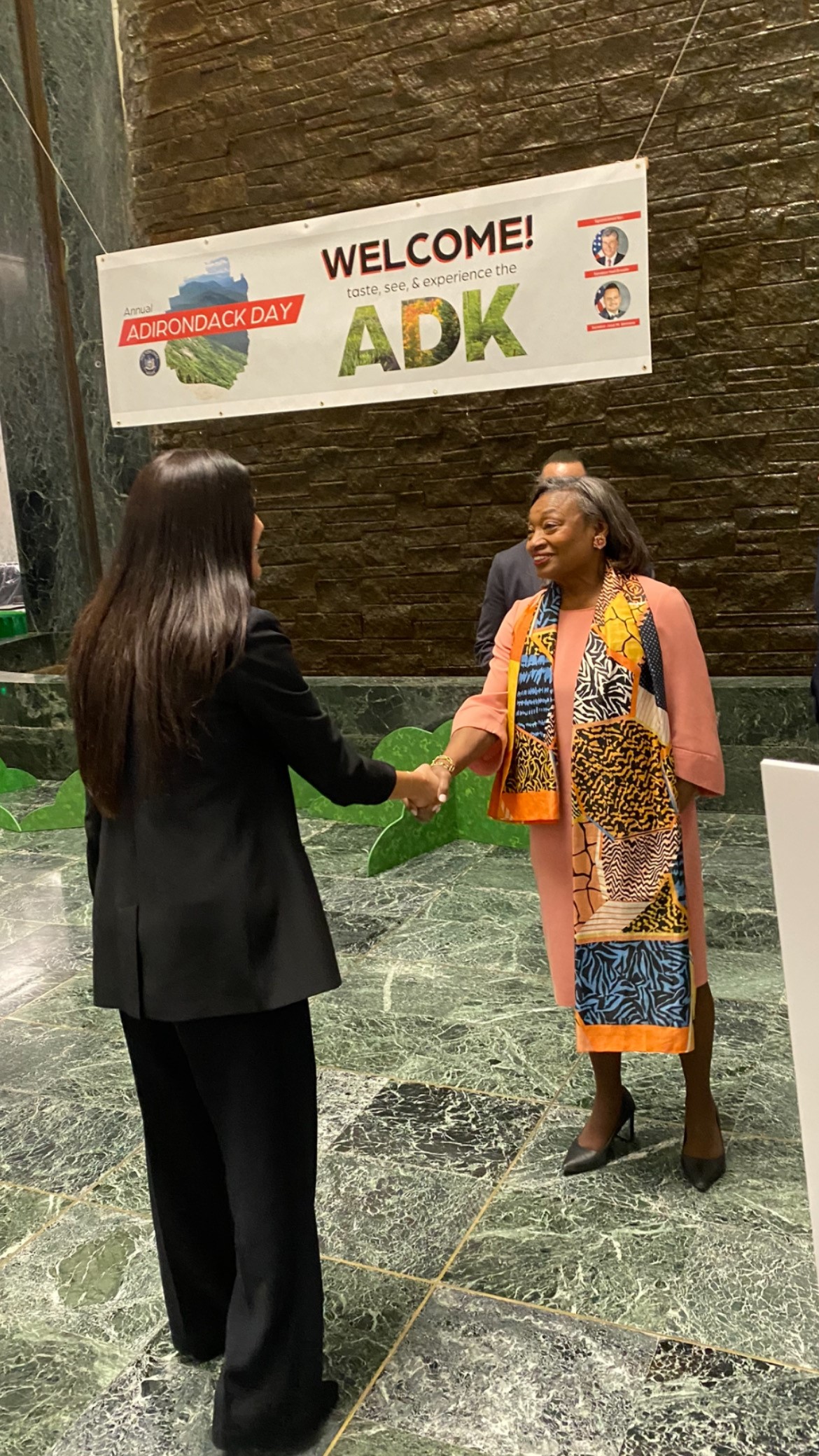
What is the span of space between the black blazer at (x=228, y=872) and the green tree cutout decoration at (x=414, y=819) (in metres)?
3.06

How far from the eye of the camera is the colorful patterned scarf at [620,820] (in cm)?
248

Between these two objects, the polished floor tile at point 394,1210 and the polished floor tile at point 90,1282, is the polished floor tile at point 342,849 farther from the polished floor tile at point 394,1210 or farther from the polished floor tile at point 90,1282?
the polished floor tile at point 90,1282

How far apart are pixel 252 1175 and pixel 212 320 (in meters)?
4.50

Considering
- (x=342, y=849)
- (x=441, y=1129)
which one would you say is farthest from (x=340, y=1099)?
(x=342, y=849)

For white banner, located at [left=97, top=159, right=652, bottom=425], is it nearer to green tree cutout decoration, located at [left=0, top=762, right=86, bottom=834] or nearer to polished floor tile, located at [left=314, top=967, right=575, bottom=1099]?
green tree cutout decoration, located at [left=0, top=762, right=86, bottom=834]

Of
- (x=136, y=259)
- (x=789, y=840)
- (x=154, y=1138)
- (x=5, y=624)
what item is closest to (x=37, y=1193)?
(x=154, y=1138)

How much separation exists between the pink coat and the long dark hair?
928 millimetres

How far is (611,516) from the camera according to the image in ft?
8.38

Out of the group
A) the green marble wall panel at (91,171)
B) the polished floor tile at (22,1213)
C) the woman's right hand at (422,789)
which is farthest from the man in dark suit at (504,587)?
the green marble wall panel at (91,171)

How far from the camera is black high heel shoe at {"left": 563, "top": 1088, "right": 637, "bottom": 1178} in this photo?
2.69 metres

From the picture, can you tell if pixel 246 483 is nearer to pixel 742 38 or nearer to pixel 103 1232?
pixel 103 1232

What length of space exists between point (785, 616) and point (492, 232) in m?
2.02

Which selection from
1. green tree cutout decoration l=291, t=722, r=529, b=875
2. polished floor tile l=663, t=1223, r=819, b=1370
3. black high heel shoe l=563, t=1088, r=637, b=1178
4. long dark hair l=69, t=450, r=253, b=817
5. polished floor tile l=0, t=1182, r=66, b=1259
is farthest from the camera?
green tree cutout decoration l=291, t=722, r=529, b=875

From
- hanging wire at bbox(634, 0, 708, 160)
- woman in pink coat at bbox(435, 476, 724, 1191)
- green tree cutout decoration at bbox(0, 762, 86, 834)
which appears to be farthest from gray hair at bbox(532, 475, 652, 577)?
green tree cutout decoration at bbox(0, 762, 86, 834)
